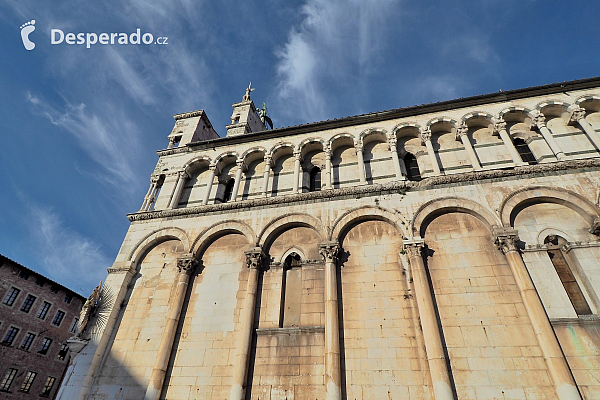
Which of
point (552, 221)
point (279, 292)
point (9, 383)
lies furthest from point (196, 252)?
point (9, 383)

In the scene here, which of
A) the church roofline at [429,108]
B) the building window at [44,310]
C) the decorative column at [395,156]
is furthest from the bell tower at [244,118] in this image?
the building window at [44,310]

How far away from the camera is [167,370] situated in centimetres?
1196

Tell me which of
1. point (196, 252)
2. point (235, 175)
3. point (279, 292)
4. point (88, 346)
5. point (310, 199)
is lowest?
point (88, 346)

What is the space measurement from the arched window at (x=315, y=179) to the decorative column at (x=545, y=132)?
9.84 metres

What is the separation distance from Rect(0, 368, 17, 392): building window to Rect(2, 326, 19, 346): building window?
240 centimetres

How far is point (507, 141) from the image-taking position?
1412 centimetres

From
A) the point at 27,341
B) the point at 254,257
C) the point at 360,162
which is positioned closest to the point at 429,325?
the point at 254,257

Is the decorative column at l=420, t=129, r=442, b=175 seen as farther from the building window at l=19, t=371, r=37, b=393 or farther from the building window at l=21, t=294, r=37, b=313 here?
the building window at l=19, t=371, r=37, b=393

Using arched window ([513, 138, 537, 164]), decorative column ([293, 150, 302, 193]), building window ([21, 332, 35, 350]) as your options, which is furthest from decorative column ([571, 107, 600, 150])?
building window ([21, 332, 35, 350])

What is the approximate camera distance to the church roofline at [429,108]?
585 inches

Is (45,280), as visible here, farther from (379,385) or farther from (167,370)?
(379,385)

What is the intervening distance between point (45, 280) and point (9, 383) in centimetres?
972

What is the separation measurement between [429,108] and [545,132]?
4.86m

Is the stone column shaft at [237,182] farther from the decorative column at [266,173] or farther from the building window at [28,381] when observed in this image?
the building window at [28,381]
